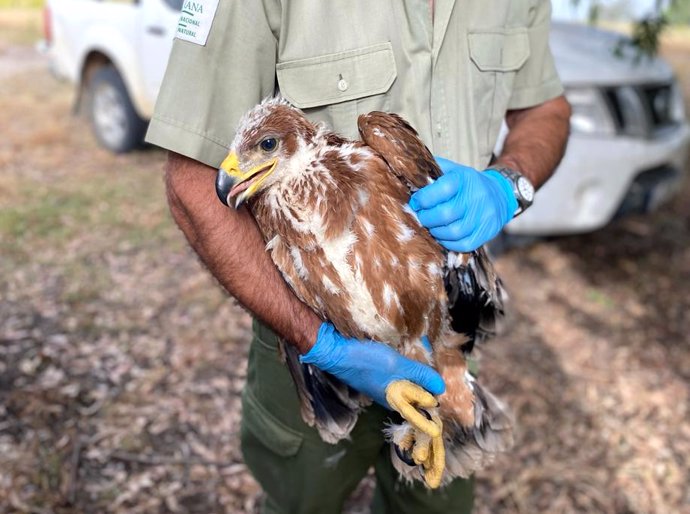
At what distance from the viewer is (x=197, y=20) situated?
164 cm

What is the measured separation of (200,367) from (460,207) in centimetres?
272

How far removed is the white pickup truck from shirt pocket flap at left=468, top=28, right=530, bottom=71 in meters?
2.49

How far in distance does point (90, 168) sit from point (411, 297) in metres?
5.95

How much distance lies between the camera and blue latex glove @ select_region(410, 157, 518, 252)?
5.76 feet

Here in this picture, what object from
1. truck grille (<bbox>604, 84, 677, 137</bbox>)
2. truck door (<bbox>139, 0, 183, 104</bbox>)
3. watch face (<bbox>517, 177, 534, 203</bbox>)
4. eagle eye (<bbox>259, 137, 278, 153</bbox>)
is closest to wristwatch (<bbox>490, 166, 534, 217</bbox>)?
watch face (<bbox>517, 177, 534, 203</bbox>)

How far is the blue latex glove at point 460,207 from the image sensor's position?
5.76 ft

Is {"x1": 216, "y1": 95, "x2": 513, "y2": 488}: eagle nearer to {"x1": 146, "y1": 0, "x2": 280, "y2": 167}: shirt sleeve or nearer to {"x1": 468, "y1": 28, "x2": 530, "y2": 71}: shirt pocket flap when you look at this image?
{"x1": 146, "y1": 0, "x2": 280, "y2": 167}: shirt sleeve

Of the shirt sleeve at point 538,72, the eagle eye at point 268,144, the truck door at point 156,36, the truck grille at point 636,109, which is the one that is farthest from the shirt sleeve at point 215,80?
the truck door at point 156,36

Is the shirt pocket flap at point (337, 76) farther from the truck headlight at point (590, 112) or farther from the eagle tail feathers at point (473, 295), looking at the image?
the truck headlight at point (590, 112)

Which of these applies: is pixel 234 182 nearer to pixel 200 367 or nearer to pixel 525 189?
pixel 525 189

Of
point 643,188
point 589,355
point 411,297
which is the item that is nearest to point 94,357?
Answer: point 411,297

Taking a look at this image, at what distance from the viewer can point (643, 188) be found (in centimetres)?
497

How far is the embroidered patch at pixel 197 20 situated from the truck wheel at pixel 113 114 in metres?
5.75

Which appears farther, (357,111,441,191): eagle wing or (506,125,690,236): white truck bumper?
(506,125,690,236): white truck bumper
